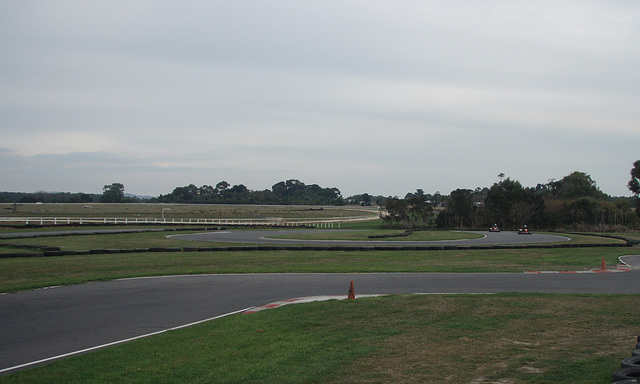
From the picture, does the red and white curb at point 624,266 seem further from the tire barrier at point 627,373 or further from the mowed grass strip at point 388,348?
the tire barrier at point 627,373

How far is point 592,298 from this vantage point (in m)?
12.9

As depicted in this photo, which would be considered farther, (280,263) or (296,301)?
(280,263)

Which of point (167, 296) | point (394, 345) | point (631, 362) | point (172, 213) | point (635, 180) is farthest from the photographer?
point (172, 213)

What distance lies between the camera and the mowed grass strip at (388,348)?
7184mm

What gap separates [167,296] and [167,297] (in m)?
0.19

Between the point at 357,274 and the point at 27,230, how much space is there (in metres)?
41.1

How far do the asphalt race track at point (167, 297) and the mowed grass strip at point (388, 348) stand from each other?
1382 millimetres

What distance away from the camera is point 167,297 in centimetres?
1562

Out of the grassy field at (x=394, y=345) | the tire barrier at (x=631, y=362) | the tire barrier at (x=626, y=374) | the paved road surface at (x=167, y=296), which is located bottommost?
the paved road surface at (x=167, y=296)

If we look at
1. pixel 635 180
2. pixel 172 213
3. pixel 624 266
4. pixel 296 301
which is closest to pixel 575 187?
pixel 635 180

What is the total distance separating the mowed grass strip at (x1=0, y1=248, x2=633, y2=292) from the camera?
2098cm

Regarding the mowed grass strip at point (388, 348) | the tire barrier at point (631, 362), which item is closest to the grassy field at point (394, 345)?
the mowed grass strip at point (388, 348)

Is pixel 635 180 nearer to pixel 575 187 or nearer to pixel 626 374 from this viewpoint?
pixel 575 187

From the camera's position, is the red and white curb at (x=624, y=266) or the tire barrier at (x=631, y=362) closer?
the tire barrier at (x=631, y=362)
